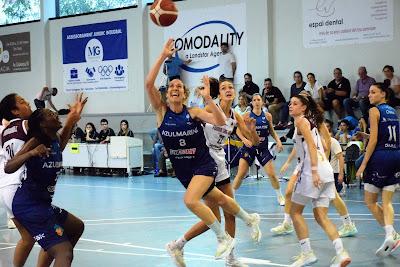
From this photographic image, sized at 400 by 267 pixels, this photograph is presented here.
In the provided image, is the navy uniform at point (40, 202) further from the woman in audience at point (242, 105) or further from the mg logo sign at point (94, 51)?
the mg logo sign at point (94, 51)

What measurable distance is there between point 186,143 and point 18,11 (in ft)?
69.6

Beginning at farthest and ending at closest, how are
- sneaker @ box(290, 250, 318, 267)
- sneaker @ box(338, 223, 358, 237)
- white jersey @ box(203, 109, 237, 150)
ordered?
sneaker @ box(338, 223, 358, 237), white jersey @ box(203, 109, 237, 150), sneaker @ box(290, 250, 318, 267)

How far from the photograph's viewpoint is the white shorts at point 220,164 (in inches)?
285

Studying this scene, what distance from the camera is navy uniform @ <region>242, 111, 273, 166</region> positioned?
37.0ft

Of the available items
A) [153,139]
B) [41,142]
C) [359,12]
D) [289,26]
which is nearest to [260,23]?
[289,26]

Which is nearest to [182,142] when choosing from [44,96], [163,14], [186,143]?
[186,143]

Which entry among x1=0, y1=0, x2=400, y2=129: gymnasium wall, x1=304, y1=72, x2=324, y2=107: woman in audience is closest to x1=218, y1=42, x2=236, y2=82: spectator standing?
x1=0, y1=0, x2=400, y2=129: gymnasium wall

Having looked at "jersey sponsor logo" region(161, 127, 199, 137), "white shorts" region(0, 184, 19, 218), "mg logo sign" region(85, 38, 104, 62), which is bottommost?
"white shorts" region(0, 184, 19, 218)

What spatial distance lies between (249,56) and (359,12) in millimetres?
3656

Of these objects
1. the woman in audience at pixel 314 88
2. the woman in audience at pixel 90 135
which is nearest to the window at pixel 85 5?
the woman in audience at pixel 90 135

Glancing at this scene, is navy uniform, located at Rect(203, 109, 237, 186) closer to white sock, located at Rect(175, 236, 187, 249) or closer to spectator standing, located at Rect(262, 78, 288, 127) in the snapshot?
white sock, located at Rect(175, 236, 187, 249)

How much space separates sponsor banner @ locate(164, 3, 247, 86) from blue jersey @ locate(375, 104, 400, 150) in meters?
12.5

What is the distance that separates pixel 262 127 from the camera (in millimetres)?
11258

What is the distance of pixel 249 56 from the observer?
65.1 ft
